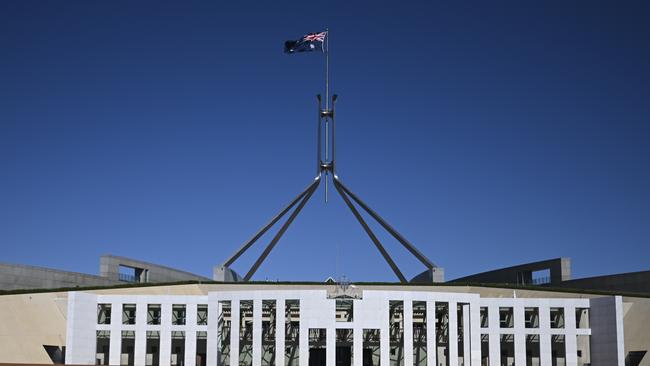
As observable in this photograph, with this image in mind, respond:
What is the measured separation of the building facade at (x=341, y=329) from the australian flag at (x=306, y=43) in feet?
44.4

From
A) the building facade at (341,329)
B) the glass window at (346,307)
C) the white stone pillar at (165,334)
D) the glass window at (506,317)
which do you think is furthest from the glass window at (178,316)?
the glass window at (506,317)

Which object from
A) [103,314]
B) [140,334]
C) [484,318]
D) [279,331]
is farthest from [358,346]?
[103,314]

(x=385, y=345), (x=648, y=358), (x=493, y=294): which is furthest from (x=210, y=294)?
(x=648, y=358)

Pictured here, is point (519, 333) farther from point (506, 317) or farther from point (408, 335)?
point (408, 335)

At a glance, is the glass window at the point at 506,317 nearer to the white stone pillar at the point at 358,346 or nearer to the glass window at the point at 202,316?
the white stone pillar at the point at 358,346

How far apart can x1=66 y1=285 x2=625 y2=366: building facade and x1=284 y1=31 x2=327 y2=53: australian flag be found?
13.5m

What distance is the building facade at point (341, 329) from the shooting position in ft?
121

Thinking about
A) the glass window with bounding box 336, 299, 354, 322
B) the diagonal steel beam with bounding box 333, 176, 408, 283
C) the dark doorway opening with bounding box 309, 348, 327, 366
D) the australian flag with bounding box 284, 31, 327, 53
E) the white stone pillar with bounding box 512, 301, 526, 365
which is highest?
the australian flag with bounding box 284, 31, 327, 53

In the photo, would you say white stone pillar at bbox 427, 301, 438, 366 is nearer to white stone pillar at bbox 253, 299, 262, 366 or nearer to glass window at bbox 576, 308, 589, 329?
white stone pillar at bbox 253, 299, 262, 366

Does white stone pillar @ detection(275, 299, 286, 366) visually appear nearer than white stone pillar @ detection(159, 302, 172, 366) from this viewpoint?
Yes

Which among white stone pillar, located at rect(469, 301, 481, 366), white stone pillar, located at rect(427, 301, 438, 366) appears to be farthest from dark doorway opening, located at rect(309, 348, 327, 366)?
white stone pillar, located at rect(469, 301, 481, 366)

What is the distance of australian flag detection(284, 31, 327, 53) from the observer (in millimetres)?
47281

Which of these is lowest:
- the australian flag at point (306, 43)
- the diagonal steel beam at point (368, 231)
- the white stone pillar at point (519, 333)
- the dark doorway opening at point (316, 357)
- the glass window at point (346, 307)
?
the dark doorway opening at point (316, 357)

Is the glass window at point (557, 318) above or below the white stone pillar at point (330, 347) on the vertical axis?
above
